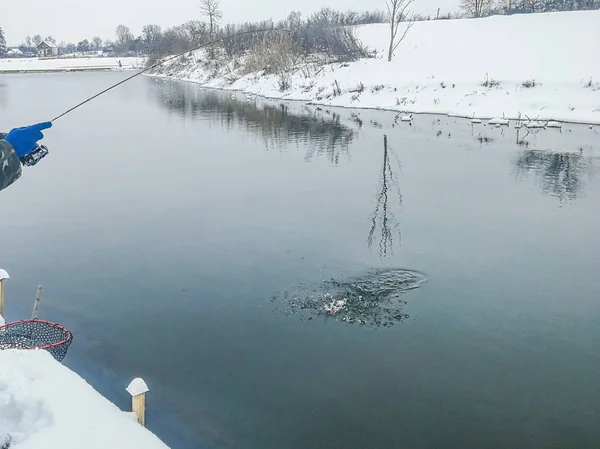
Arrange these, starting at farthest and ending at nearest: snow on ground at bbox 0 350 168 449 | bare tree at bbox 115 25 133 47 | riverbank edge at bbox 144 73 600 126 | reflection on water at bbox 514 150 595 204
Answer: bare tree at bbox 115 25 133 47 → riverbank edge at bbox 144 73 600 126 → reflection on water at bbox 514 150 595 204 → snow on ground at bbox 0 350 168 449

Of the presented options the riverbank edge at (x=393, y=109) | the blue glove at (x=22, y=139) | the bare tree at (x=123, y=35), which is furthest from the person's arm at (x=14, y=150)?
the bare tree at (x=123, y=35)

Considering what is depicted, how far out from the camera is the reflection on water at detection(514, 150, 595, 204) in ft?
56.7

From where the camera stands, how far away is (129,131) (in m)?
29.0

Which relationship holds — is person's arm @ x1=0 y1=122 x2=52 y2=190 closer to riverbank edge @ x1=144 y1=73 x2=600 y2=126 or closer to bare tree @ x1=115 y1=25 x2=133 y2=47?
riverbank edge @ x1=144 y1=73 x2=600 y2=126

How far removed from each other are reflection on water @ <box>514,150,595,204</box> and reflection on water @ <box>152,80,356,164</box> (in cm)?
733

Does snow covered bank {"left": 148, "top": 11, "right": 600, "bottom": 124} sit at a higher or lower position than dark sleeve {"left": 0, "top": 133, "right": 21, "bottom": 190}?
higher

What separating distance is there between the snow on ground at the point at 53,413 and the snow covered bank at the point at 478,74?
30697 millimetres

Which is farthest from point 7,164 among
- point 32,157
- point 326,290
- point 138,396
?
point 326,290

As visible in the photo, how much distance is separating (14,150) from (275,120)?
29.3 metres

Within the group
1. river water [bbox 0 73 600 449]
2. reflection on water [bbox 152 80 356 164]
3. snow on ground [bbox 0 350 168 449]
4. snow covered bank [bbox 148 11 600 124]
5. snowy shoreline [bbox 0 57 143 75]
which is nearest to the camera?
snow on ground [bbox 0 350 168 449]

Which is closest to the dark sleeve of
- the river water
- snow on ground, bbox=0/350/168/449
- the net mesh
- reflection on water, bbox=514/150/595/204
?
snow on ground, bbox=0/350/168/449

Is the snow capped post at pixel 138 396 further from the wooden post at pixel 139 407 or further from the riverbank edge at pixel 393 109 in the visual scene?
the riverbank edge at pixel 393 109

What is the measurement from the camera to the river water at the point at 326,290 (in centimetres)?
707

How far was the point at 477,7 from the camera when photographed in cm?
7425
